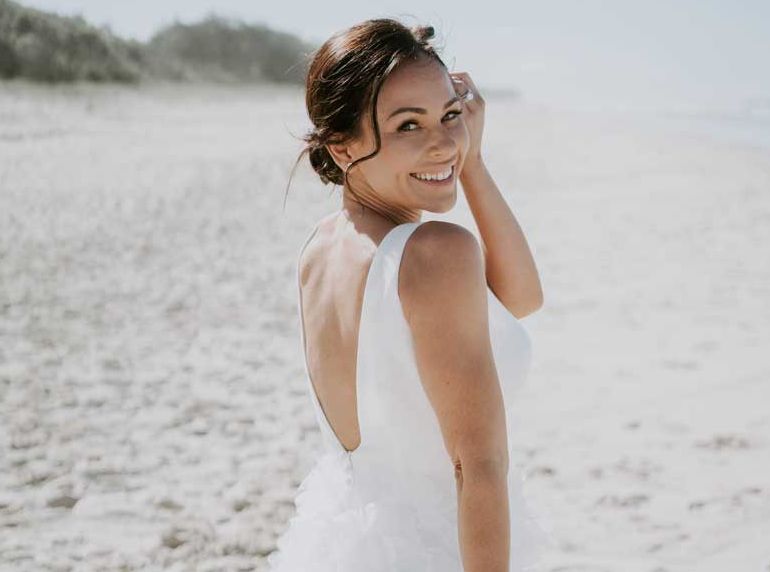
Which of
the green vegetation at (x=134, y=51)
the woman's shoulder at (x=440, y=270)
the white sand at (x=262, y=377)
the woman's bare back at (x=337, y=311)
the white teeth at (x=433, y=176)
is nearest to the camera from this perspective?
the woman's shoulder at (x=440, y=270)

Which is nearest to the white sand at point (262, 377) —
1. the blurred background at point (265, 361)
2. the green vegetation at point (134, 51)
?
the blurred background at point (265, 361)

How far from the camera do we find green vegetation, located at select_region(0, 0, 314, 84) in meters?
28.8

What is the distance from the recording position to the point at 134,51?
38.4 metres

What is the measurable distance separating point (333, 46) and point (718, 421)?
3.81 metres

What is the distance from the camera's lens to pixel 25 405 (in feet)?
15.9

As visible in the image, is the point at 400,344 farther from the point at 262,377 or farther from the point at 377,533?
the point at 262,377

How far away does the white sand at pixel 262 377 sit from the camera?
3.56 metres

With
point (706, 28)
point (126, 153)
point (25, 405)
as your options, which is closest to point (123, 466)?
point (25, 405)

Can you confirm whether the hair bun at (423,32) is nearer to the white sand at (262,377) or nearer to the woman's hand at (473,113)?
the woman's hand at (473,113)

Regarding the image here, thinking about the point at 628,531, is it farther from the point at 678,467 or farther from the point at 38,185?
the point at 38,185

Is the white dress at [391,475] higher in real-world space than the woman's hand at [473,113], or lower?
lower

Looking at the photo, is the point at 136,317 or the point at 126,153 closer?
the point at 136,317

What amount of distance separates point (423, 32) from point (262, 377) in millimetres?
4051

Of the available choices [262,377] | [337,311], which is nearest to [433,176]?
[337,311]
